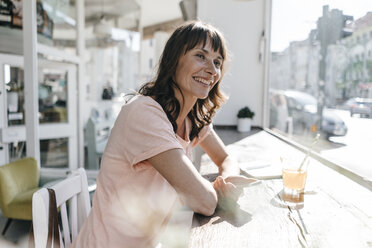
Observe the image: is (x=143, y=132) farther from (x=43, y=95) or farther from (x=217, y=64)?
(x=43, y=95)

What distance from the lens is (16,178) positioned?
2.54 m

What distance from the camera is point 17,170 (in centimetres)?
256

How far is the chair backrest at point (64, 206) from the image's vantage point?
0.96 m

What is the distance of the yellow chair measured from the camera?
2.40 meters

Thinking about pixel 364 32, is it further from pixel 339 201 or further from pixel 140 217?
pixel 140 217

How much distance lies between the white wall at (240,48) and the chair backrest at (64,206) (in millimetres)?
2264

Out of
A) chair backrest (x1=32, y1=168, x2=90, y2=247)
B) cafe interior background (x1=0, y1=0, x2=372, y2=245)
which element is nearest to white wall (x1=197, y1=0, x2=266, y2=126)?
cafe interior background (x1=0, y1=0, x2=372, y2=245)

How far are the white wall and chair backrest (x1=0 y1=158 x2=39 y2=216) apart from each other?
1942 mm

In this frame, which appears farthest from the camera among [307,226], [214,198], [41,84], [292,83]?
[41,84]

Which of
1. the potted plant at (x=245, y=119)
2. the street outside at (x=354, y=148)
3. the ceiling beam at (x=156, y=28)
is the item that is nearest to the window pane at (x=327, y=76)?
the street outside at (x=354, y=148)

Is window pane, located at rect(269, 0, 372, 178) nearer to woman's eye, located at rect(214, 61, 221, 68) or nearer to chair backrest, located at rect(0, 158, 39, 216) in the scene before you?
woman's eye, located at rect(214, 61, 221, 68)

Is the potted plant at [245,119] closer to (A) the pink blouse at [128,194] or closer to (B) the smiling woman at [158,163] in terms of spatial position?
(B) the smiling woman at [158,163]

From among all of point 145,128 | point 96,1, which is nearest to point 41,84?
point 96,1

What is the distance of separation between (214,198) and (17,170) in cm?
223
